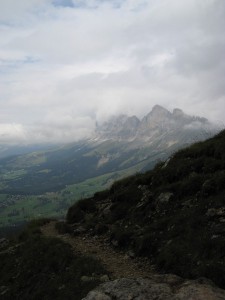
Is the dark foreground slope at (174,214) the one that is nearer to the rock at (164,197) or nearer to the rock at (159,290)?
the rock at (164,197)

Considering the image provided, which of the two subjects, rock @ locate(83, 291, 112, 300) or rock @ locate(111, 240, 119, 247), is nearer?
rock @ locate(83, 291, 112, 300)

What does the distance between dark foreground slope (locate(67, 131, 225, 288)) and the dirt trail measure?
0.75m

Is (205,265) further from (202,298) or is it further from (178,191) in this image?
(178,191)

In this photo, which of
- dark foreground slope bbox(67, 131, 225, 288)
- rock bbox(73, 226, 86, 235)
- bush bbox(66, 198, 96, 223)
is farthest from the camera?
bush bbox(66, 198, 96, 223)

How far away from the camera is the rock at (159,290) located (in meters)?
14.4

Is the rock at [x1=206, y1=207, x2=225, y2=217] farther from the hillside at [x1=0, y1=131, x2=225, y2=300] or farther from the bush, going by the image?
the bush

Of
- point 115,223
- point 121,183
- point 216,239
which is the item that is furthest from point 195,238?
point 121,183

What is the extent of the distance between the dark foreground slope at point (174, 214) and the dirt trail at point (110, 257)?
2.46 ft

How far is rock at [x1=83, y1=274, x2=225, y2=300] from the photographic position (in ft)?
47.1

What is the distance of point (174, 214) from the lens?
25.5 metres

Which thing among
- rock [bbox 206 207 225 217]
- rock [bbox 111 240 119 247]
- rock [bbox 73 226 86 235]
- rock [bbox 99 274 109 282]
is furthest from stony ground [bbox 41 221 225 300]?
rock [bbox 73 226 86 235]

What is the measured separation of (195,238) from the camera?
811 inches

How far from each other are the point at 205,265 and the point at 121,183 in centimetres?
2218

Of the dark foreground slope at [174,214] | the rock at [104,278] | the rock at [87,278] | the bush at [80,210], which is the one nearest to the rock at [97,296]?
the rock at [104,278]
